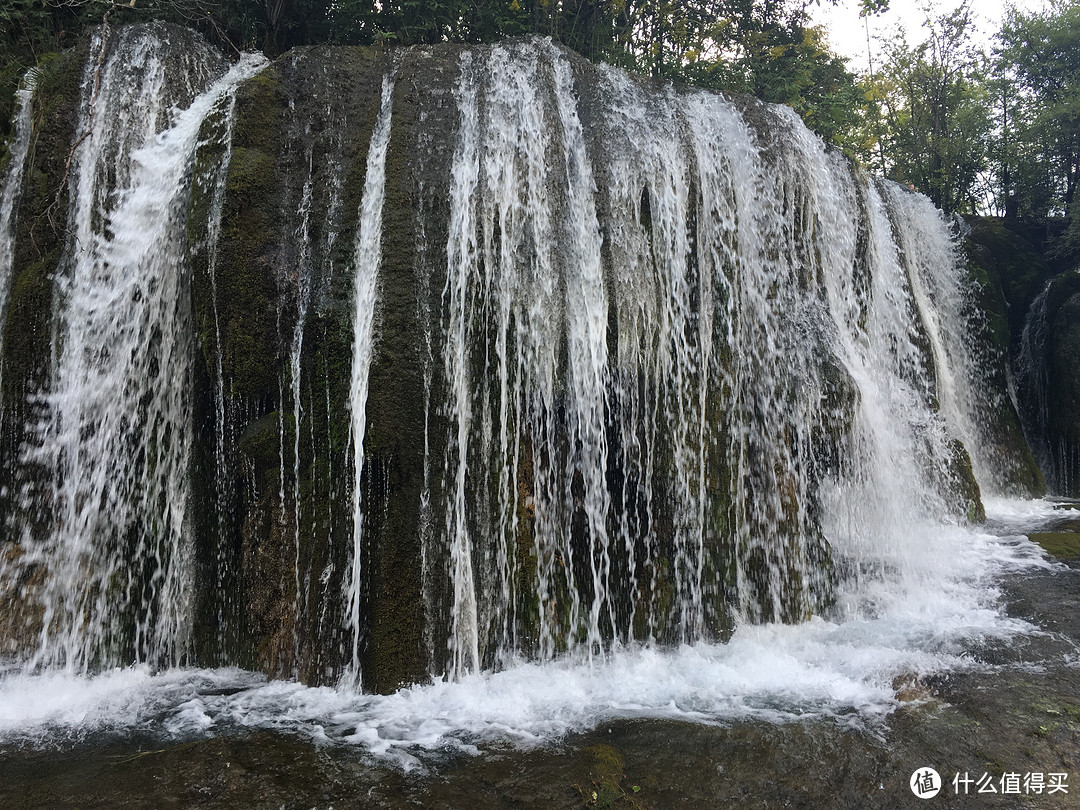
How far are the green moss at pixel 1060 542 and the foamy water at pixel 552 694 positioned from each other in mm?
2132

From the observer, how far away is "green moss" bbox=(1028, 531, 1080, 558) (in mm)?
6797

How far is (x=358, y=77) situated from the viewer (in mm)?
5680

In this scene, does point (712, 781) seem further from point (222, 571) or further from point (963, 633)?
point (222, 571)

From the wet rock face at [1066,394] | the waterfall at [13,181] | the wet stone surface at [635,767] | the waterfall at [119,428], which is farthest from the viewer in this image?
the wet rock face at [1066,394]

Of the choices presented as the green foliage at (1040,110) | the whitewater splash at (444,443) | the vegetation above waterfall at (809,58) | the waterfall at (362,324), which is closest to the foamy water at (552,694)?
the whitewater splash at (444,443)

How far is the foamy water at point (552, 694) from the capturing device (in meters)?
3.74

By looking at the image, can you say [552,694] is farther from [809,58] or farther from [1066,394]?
[809,58]

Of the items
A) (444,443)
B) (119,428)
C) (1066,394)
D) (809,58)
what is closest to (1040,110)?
(809,58)

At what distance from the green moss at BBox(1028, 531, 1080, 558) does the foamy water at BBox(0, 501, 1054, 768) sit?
2132 millimetres

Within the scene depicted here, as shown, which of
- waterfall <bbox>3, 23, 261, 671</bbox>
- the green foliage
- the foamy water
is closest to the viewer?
the foamy water

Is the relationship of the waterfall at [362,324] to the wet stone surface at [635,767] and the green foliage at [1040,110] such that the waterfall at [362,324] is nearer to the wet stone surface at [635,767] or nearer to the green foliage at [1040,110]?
the wet stone surface at [635,767]

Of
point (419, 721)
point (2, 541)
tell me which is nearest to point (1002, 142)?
point (419, 721)

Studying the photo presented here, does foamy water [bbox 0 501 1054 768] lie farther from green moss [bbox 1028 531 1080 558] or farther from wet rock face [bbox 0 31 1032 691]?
green moss [bbox 1028 531 1080 558]

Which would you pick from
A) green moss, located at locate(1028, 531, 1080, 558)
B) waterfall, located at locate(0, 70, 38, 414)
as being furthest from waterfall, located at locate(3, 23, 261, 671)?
green moss, located at locate(1028, 531, 1080, 558)
